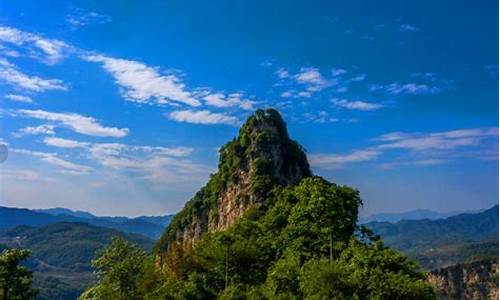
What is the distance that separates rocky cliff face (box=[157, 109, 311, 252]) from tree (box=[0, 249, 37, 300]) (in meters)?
53.0

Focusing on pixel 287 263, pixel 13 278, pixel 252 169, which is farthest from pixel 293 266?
pixel 252 169

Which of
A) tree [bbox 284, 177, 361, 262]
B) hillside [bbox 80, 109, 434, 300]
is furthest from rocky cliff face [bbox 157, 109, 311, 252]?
tree [bbox 284, 177, 361, 262]

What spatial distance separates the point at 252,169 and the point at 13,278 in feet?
198

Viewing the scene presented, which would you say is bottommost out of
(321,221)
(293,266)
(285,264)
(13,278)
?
(13,278)

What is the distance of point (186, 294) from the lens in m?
56.6

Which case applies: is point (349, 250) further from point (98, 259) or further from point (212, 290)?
point (98, 259)

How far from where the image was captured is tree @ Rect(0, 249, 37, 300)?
47.5m

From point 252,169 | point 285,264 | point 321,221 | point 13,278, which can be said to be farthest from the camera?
point 252,169

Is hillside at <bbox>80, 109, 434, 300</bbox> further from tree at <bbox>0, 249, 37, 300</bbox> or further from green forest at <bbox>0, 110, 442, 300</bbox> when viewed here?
tree at <bbox>0, 249, 37, 300</bbox>

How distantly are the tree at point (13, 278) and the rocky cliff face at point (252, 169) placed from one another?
53.0 m

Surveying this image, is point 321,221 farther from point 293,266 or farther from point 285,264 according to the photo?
point 285,264

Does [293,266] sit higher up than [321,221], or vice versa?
[321,221]

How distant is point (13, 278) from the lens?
48094mm

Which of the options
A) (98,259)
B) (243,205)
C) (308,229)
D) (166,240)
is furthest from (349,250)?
(166,240)
